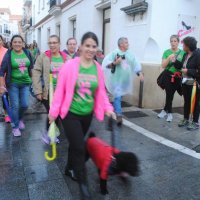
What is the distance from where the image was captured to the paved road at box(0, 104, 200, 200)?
3307 millimetres

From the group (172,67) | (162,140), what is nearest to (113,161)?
(162,140)

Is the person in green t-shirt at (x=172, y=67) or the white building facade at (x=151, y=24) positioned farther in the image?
the white building facade at (x=151, y=24)

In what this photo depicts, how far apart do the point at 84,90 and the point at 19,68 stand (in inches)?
97.1

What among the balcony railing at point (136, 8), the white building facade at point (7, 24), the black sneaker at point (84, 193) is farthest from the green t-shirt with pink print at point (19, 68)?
the white building facade at point (7, 24)

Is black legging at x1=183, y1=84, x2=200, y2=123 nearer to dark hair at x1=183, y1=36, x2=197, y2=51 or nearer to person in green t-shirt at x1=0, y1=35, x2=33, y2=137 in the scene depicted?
dark hair at x1=183, y1=36, x2=197, y2=51

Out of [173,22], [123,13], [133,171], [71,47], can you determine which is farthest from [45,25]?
[133,171]

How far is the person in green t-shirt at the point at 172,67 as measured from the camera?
239 inches

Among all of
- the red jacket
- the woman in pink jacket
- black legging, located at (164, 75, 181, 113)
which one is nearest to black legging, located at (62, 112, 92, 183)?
the woman in pink jacket

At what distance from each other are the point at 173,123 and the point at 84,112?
371 cm

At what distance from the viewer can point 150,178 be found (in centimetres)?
372

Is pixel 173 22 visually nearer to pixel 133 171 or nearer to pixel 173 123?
pixel 173 123

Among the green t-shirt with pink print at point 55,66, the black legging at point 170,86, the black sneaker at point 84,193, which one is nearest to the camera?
the black sneaker at point 84,193

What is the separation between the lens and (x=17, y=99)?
5258 mm

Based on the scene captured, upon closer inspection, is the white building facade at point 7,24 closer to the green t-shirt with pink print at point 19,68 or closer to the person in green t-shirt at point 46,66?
the green t-shirt with pink print at point 19,68
